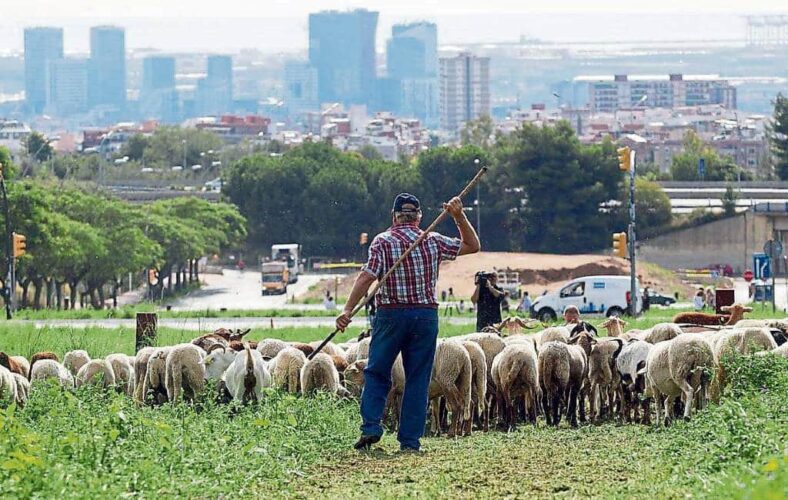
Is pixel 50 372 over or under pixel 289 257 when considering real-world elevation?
Result: over

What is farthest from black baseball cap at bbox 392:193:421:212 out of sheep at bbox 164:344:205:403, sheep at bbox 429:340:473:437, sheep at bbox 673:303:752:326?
sheep at bbox 673:303:752:326

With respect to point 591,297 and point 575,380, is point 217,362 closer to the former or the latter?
point 575,380

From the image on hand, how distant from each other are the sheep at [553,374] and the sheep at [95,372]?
16.3 ft

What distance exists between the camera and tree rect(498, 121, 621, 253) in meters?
102

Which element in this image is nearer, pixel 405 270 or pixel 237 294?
pixel 405 270

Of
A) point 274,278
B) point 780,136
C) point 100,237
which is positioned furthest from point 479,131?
point 100,237

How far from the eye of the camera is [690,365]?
17.5m

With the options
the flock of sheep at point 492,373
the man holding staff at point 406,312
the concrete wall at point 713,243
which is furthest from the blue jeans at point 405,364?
the concrete wall at point 713,243

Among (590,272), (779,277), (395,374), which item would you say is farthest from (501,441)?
(779,277)

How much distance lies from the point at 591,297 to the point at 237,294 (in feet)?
118

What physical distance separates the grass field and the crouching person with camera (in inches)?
360

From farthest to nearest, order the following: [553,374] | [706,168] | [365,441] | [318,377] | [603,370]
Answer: [706,168] → [603,370] → [553,374] → [318,377] → [365,441]

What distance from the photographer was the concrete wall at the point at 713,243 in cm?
10719

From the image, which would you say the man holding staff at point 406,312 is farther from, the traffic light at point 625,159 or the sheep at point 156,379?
the traffic light at point 625,159
